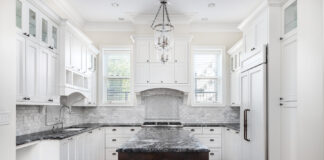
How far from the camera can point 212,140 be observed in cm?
583

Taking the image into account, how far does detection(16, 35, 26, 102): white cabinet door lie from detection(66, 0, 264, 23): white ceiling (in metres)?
1.99

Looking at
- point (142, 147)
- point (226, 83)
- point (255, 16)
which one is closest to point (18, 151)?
point (142, 147)

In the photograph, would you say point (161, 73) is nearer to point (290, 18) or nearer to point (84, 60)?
point (84, 60)

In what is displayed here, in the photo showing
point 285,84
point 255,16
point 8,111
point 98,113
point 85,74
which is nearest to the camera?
point 8,111

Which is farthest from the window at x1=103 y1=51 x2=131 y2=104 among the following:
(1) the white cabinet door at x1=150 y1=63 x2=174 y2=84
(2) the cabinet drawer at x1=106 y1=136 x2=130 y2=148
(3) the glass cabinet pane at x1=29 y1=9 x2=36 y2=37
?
(3) the glass cabinet pane at x1=29 y1=9 x2=36 y2=37

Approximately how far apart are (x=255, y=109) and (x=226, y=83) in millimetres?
2685

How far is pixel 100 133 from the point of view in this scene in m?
5.68

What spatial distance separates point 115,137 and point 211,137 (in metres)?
1.95

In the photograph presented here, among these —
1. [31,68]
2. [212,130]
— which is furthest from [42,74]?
[212,130]

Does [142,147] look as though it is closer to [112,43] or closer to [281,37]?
[281,37]

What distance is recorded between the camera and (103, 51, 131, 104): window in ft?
21.3

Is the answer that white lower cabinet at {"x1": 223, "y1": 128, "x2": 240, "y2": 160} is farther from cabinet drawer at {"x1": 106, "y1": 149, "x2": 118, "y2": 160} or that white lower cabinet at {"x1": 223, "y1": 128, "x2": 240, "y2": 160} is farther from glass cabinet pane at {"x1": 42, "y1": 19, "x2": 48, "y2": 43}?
glass cabinet pane at {"x1": 42, "y1": 19, "x2": 48, "y2": 43}

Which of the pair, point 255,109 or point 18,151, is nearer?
point 18,151

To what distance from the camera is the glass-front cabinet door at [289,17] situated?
3.17 meters
